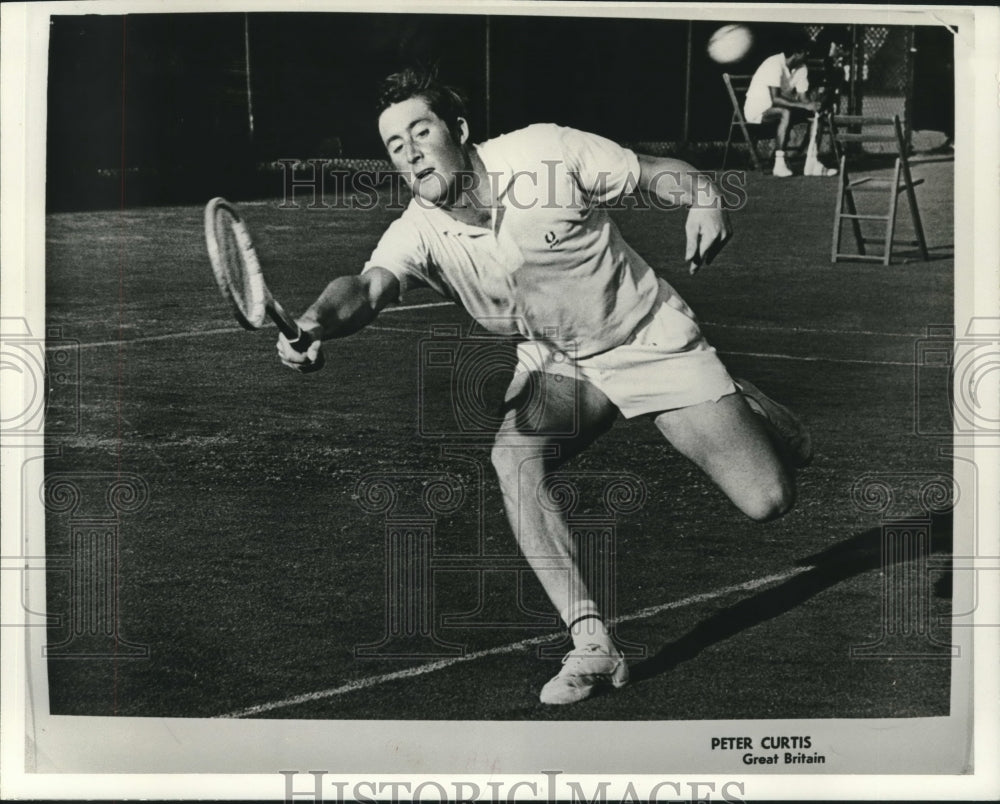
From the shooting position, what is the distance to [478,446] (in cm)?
631

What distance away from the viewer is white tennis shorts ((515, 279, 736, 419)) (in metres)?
6.24

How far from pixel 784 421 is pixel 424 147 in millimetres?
1664

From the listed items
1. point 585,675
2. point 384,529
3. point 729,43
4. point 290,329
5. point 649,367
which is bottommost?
point 585,675

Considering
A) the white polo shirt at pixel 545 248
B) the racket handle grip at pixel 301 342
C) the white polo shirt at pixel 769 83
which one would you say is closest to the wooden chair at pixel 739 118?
the white polo shirt at pixel 769 83

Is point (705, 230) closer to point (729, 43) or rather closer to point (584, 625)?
point (729, 43)

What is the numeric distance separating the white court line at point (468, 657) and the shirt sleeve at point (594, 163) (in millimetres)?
1524

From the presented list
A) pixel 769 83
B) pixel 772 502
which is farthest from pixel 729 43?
pixel 772 502

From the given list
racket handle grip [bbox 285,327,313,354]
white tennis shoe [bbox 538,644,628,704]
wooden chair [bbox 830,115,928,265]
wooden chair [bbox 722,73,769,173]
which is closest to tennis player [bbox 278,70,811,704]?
white tennis shoe [bbox 538,644,628,704]

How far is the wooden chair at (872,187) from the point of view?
6.68 m

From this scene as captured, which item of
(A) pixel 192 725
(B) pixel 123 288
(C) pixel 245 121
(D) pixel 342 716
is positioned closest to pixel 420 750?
(D) pixel 342 716

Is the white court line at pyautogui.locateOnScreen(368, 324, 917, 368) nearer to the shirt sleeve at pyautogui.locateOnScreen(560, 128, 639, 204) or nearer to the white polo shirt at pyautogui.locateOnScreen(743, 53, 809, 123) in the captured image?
the shirt sleeve at pyautogui.locateOnScreen(560, 128, 639, 204)

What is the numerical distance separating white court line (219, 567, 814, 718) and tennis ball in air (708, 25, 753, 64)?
6.26 ft

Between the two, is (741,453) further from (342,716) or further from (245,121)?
(245,121)

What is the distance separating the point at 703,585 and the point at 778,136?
5.88ft
